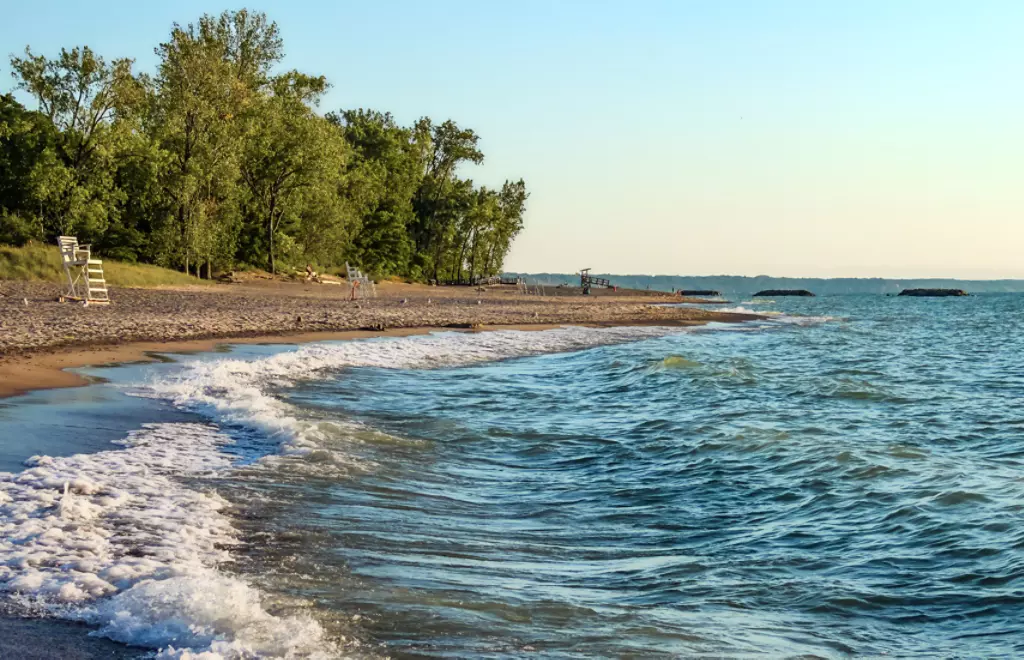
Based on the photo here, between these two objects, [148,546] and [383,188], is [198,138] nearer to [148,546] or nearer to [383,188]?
[383,188]

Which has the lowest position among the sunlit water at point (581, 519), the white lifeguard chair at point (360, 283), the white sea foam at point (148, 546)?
the sunlit water at point (581, 519)

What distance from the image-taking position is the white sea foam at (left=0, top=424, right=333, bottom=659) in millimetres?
4867

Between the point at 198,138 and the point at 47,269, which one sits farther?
the point at 198,138

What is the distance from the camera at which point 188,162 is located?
1821 inches

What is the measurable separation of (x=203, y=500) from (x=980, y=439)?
10.8 meters

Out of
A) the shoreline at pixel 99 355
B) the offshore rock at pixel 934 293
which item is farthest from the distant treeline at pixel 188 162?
the offshore rock at pixel 934 293

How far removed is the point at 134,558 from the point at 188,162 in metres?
43.5

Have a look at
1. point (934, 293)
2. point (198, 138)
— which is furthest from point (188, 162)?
point (934, 293)

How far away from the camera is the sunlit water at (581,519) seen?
5.41m

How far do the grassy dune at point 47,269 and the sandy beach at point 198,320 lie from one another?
178 centimetres

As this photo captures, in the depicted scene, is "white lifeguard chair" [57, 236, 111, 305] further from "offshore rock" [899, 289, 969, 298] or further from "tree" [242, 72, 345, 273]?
"offshore rock" [899, 289, 969, 298]

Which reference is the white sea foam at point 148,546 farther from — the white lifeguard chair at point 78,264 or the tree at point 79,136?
the tree at point 79,136

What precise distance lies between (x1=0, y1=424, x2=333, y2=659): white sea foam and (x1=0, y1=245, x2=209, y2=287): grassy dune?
29.5 meters

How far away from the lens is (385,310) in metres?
37.9
